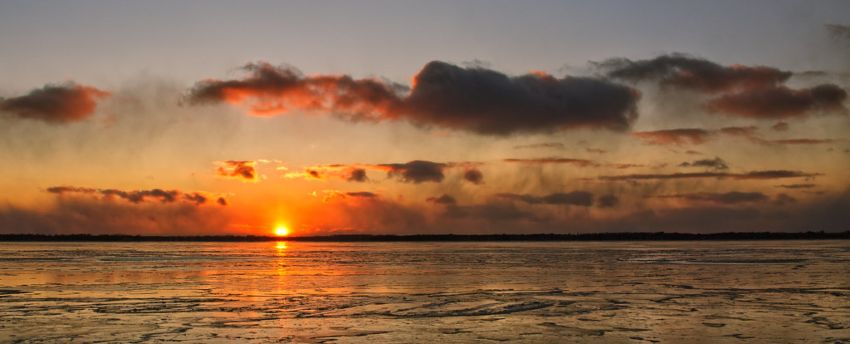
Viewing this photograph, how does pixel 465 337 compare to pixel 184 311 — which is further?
pixel 184 311

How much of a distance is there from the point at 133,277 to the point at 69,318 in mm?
17990

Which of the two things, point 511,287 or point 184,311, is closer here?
point 184,311

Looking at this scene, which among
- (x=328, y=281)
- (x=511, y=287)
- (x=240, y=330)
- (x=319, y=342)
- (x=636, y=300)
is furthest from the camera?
(x=328, y=281)

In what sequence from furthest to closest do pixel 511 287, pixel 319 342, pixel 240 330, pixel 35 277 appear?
1. pixel 35 277
2. pixel 511 287
3. pixel 240 330
4. pixel 319 342

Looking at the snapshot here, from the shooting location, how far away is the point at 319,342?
16.9 meters

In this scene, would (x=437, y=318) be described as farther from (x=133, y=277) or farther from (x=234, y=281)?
(x=133, y=277)

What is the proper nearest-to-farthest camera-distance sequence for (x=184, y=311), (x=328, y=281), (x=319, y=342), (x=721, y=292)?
(x=319, y=342)
(x=184, y=311)
(x=721, y=292)
(x=328, y=281)

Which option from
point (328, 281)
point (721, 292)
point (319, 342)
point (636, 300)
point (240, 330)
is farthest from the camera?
point (328, 281)

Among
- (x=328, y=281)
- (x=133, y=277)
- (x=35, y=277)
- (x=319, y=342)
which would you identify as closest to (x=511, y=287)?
(x=328, y=281)

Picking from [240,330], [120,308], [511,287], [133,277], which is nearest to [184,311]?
[120,308]

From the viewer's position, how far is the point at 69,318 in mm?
20875

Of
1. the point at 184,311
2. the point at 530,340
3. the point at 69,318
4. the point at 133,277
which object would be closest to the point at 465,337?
the point at 530,340

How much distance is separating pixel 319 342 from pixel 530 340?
4240 millimetres

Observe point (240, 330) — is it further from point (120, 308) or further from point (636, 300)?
point (636, 300)
